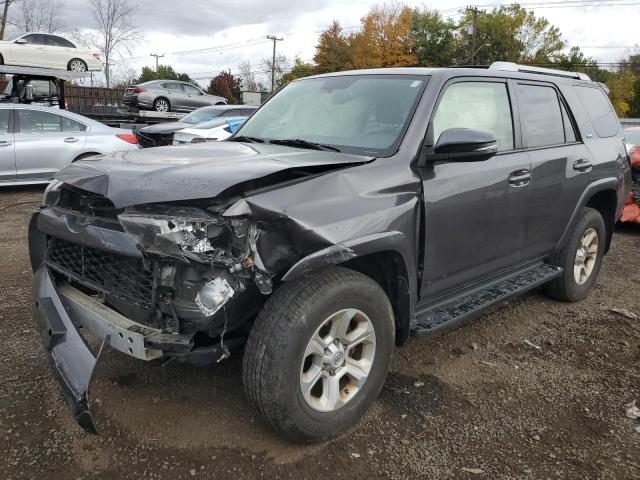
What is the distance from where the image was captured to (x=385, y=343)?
2.83 meters

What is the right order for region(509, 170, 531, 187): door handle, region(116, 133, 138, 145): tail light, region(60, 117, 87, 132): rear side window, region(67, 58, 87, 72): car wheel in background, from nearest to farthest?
region(509, 170, 531, 187): door handle
region(60, 117, 87, 132): rear side window
region(116, 133, 138, 145): tail light
region(67, 58, 87, 72): car wheel in background

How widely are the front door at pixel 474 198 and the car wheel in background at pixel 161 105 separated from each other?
62.3 feet

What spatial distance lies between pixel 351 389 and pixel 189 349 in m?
0.92

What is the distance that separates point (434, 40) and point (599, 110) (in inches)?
2245

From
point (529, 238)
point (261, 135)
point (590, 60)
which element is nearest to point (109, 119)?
point (261, 135)

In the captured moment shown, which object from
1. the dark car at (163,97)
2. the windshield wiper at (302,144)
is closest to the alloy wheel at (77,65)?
the dark car at (163,97)

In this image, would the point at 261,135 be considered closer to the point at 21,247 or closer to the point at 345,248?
the point at 345,248

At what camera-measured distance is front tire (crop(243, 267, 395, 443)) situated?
7.75 ft

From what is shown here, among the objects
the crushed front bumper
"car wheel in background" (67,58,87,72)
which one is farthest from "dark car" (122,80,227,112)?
the crushed front bumper

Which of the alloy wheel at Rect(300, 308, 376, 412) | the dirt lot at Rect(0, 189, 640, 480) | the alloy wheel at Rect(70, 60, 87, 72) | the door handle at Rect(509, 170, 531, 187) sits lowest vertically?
the dirt lot at Rect(0, 189, 640, 480)

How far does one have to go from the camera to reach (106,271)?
2613 millimetres

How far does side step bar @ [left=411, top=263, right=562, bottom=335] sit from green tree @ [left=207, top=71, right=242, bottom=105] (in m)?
52.9

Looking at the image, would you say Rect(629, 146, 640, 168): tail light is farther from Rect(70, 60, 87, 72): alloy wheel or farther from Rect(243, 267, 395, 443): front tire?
Rect(70, 60, 87, 72): alloy wheel

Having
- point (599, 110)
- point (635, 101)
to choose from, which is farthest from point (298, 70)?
point (599, 110)
